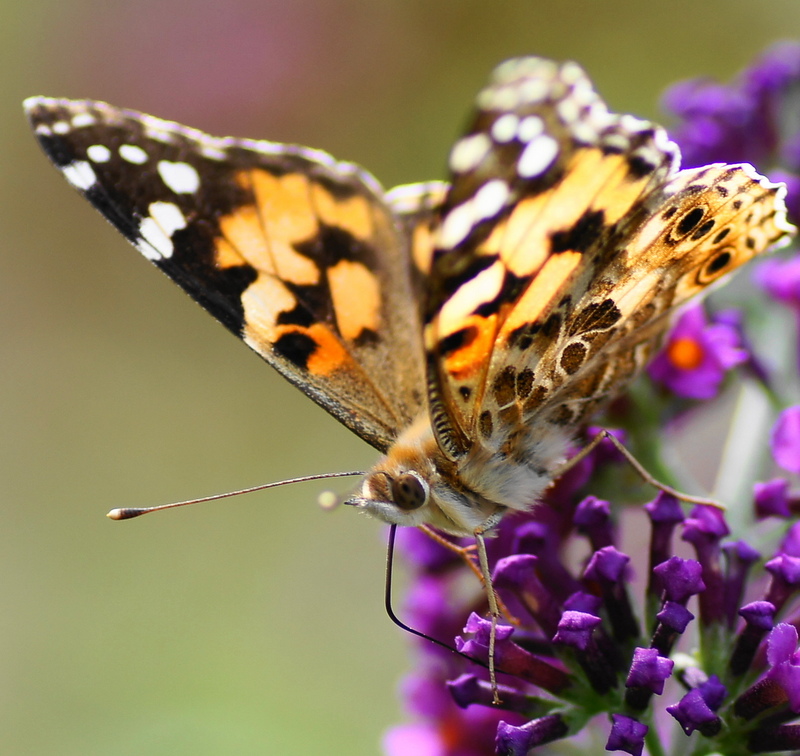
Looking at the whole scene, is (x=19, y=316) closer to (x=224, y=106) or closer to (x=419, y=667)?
(x=224, y=106)

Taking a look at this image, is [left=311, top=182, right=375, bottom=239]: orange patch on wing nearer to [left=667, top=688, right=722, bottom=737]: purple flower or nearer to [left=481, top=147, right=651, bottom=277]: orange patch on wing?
[left=481, top=147, right=651, bottom=277]: orange patch on wing

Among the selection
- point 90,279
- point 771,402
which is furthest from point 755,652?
point 90,279

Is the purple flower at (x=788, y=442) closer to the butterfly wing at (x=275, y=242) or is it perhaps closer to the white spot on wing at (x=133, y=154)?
the butterfly wing at (x=275, y=242)

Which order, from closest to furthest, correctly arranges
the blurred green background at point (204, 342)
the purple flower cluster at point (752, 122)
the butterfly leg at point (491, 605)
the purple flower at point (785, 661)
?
the purple flower at point (785, 661) → the butterfly leg at point (491, 605) → the purple flower cluster at point (752, 122) → the blurred green background at point (204, 342)

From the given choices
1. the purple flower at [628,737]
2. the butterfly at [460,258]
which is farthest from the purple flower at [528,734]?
the butterfly at [460,258]

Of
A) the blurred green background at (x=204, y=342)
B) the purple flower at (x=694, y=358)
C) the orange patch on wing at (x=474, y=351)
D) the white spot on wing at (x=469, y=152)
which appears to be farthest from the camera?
the blurred green background at (x=204, y=342)

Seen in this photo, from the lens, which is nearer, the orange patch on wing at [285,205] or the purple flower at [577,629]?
the purple flower at [577,629]

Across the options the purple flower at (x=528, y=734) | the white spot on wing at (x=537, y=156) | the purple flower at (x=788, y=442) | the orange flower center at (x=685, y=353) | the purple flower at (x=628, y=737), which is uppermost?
the white spot on wing at (x=537, y=156)
